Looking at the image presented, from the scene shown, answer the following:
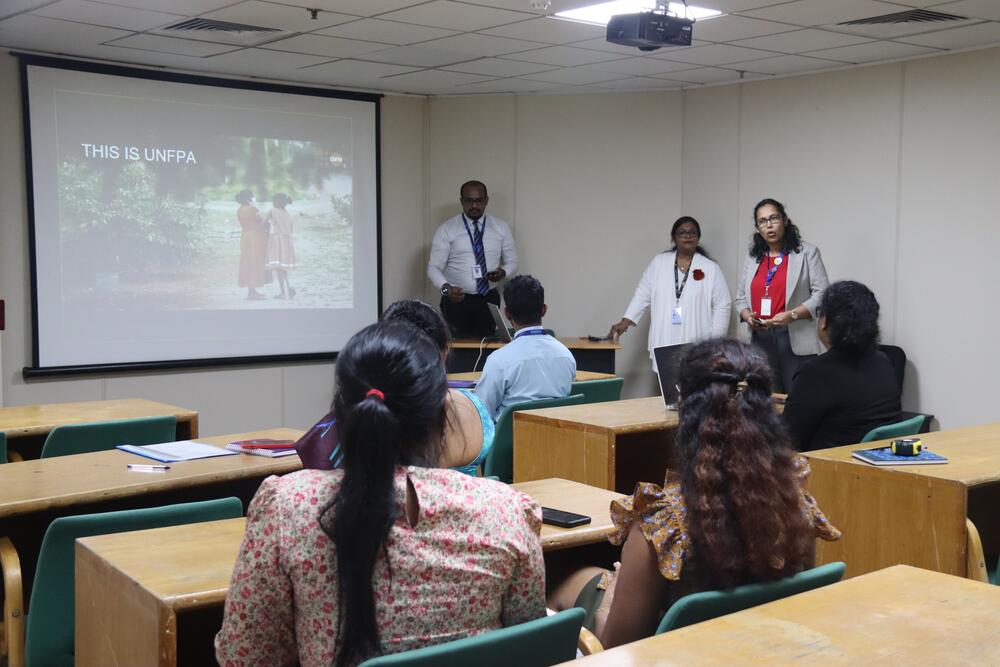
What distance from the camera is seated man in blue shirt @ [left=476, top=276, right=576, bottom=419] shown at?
169 inches

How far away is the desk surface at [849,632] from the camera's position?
1447 millimetres

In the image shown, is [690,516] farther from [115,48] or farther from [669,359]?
[115,48]

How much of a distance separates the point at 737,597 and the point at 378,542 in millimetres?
679

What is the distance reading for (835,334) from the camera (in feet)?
11.6

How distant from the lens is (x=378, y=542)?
151cm

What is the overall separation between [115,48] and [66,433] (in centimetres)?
347

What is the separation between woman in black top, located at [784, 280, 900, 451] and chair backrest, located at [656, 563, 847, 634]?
1701 mm

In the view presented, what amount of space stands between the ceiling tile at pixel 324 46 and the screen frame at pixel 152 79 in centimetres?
103

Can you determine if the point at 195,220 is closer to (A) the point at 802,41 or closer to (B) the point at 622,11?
(B) the point at 622,11

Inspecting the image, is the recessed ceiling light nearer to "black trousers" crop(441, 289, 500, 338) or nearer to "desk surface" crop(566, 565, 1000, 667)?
"black trousers" crop(441, 289, 500, 338)

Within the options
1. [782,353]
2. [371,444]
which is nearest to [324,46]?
[782,353]

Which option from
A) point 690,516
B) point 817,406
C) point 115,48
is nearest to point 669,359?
point 817,406

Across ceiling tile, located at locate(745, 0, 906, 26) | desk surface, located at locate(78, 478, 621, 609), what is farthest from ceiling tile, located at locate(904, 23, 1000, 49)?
desk surface, located at locate(78, 478, 621, 609)

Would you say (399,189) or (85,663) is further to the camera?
(399,189)
